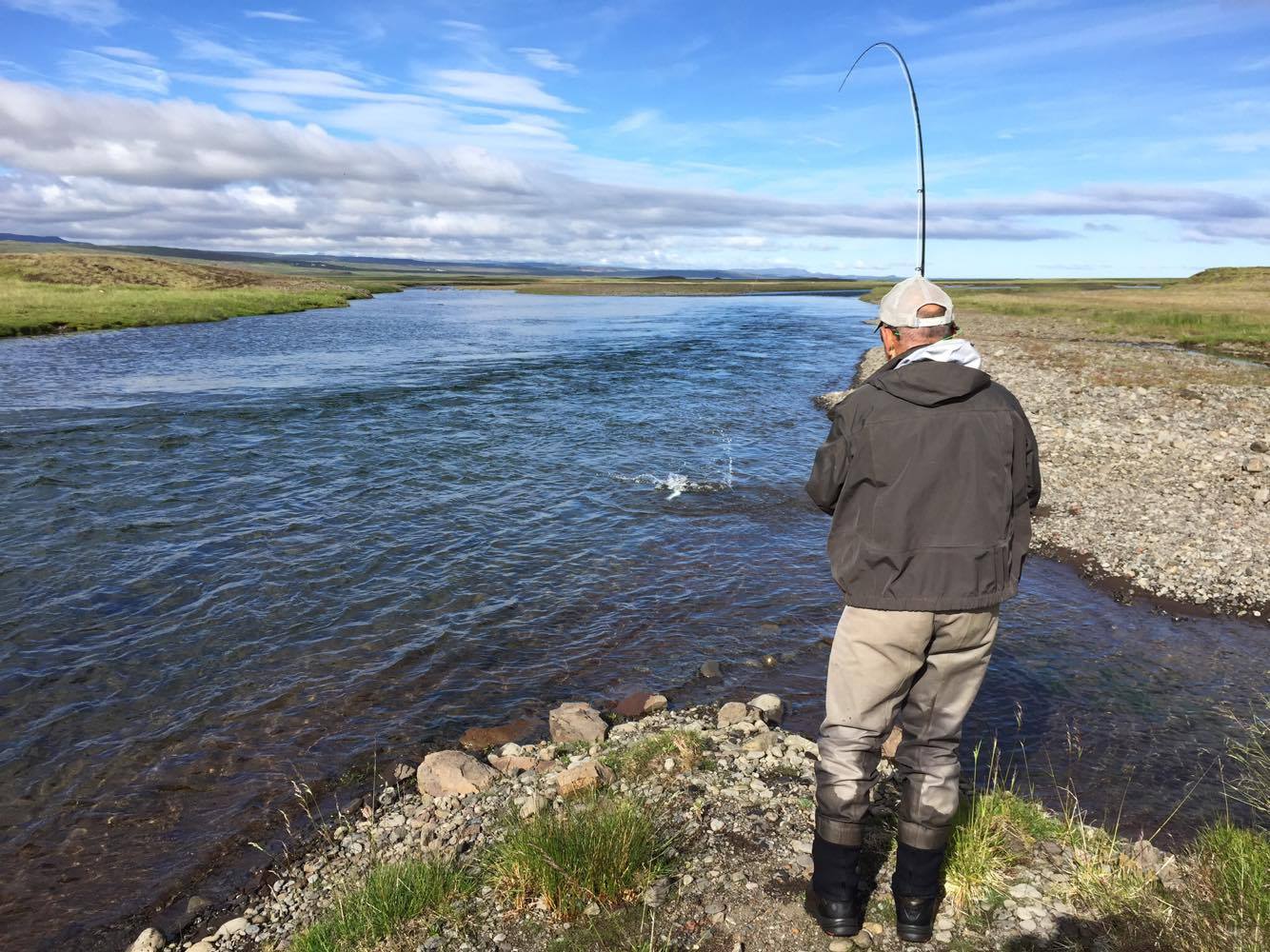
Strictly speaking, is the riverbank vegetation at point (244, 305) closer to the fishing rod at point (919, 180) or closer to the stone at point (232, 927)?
the fishing rod at point (919, 180)

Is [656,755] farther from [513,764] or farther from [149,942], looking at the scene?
[149,942]

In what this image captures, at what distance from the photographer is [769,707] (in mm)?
8430

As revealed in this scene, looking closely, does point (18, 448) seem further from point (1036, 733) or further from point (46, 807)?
point (1036, 733)

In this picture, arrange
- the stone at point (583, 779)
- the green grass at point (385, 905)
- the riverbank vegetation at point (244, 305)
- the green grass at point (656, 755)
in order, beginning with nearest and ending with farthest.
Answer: the green grass at point (385, 905)
the stone at point (583, 779)
the green grass at point (656, 755)
the riverbank vegetation at point (244, 305)

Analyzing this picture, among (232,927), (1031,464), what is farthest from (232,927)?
(1031,464)

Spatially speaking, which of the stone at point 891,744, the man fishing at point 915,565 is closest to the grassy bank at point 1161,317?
the stone at point 891,744

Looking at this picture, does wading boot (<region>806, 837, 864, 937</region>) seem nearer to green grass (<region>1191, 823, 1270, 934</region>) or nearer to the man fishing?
the man fishing

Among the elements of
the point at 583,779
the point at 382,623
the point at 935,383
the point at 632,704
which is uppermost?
the point at 935,383

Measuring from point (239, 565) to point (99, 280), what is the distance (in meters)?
90.2

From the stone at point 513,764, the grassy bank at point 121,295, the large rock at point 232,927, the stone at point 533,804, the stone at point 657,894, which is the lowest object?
the stone at point 513,764

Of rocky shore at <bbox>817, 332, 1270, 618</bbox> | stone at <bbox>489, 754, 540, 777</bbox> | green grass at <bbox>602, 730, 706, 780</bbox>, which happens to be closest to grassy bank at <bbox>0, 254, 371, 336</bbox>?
rocky shore at <bbox>817, 332, 1270, 618</bbox>

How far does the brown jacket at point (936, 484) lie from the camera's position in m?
3.95

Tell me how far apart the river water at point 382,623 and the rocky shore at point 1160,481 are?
96 centimetres

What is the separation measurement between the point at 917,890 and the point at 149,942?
5.11m
